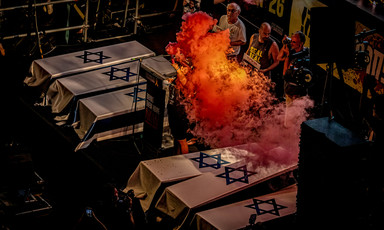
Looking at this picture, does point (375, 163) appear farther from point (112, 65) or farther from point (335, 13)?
point (112, 65)

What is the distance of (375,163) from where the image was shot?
7.08 m

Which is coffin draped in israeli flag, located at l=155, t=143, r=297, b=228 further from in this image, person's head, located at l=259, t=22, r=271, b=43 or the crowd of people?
person's head, located at l=259, t=22, r=271, b=43

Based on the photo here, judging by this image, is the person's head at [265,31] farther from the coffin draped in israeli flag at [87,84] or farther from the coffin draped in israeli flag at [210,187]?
the coffin draped in israeli flag at [210,187]

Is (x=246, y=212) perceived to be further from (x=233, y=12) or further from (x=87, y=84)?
(x=233, y=12)

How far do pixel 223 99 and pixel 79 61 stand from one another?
8.75 ft

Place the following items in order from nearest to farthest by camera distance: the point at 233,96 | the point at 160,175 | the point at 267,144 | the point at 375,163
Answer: the point at 375,163 < the point at 160,175 < the point at 267,144 < the point at 233,96

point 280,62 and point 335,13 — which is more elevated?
point 335,13

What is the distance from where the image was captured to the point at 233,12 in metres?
11.5

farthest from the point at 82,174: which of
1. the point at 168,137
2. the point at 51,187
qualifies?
the point at 168,137

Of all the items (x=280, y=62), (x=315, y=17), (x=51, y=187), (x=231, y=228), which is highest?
(x=315, y=17)

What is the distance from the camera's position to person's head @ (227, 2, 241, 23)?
11516mm

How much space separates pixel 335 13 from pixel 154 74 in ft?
10.4

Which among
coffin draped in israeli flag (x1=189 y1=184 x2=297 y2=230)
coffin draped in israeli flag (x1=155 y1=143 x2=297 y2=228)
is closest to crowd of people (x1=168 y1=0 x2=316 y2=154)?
coffin draped in israeli flag (x1=155 y1=143 x2=297 y2=228)

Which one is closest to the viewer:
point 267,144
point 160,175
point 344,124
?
point 344,124
